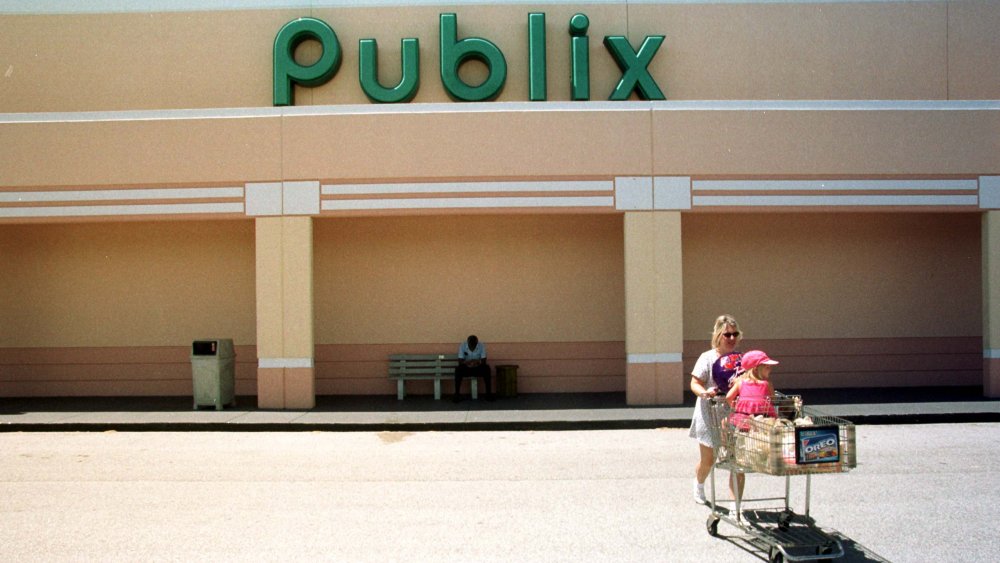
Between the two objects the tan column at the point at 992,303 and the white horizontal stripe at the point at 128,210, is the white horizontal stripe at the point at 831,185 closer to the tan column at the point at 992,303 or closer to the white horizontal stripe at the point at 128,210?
the tan column at the point at 992,303

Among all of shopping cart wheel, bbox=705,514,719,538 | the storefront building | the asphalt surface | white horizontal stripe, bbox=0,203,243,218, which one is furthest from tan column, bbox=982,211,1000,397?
white horizontal stripe, bbox=0,203,243,218

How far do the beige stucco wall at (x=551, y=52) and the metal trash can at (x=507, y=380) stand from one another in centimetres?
495

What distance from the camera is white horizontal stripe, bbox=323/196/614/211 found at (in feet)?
46.1

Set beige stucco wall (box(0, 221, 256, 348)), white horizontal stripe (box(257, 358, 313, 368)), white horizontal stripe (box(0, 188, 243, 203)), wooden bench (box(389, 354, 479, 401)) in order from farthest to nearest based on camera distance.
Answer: beige stucco wall (box(0, 221, 256, 348)) → wooden bench (box(389, 354, 479, 401)) → white horizontal stripe (box(0, 188, 243, 203)) → white horizontal stripe (box(257, 358, 313, 368))

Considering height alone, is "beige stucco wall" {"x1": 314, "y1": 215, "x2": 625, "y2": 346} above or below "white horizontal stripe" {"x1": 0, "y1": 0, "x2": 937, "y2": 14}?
below

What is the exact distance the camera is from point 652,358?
13.9 m

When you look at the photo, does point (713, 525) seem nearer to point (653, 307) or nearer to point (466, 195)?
point (653, 307)

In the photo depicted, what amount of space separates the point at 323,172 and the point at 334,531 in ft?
27.1

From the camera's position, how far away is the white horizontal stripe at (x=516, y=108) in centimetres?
1404

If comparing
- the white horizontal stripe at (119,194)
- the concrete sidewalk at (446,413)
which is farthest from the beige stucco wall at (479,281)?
the white horizontal stripe at (119,194)

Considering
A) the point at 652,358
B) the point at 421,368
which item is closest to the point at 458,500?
the point at 652,358

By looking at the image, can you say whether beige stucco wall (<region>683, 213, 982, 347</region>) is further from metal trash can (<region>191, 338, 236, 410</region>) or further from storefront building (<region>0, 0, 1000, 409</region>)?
metal trash can (<region>191, 338, 236, 410</region>)

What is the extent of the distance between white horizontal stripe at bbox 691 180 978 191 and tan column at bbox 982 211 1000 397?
0.77m

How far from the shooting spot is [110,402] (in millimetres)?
14969
